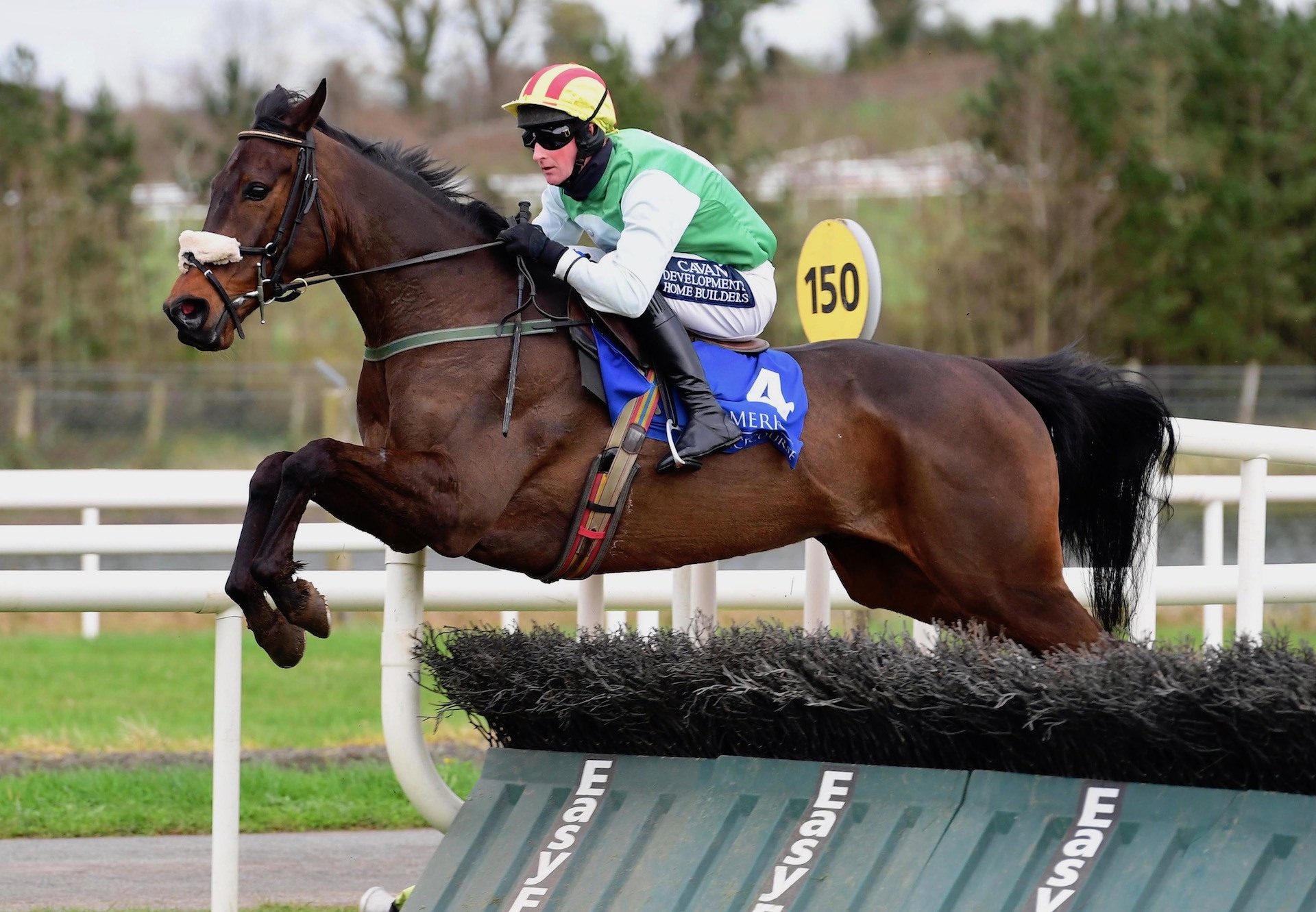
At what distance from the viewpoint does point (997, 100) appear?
24562 mm

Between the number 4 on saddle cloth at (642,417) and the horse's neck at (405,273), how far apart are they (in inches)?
12.8

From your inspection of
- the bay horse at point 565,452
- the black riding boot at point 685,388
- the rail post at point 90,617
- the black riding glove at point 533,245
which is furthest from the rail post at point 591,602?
the rail post at point 90,617

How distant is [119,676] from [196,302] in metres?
4.79

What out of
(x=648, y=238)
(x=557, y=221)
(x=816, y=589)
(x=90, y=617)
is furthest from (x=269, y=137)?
(x=90, y=617)

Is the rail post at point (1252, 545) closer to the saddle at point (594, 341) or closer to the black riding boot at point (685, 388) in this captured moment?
the black riding boot at point (685, 388)

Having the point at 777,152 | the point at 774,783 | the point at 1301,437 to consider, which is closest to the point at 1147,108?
the point at 777,152

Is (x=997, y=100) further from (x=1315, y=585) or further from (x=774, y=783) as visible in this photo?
(x=774, y=783)

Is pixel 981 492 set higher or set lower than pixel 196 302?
lower

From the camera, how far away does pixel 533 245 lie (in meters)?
4.44

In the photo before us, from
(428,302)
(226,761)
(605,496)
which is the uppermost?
(428,302)

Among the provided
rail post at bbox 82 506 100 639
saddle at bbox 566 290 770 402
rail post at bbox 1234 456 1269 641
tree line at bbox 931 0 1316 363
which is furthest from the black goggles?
tree line at bbox 931 0 1316 363

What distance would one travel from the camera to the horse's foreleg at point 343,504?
3.92 metres

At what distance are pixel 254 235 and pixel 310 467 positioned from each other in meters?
0.69

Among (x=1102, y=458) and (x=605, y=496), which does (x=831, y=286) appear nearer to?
(x=1102, y=458)
